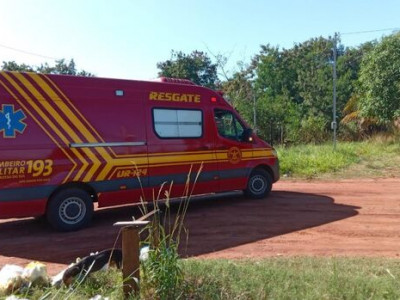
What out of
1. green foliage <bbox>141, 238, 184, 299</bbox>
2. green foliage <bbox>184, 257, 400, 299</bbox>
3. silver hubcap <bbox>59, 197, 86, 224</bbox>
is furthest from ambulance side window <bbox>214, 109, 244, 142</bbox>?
green foliage <bbox>141, 238, 184, 299</bbox>

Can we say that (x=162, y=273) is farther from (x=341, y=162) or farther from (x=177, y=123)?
(x=341, y=162)

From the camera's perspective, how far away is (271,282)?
15.9ft

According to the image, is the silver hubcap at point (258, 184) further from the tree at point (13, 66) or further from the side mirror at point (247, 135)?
the tree at point (13, 66)

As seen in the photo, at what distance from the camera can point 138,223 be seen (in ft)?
14.4

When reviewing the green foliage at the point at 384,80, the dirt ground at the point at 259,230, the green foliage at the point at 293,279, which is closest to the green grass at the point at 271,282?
the green foliage at the point at 293,279

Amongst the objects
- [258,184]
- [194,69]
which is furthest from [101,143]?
[194,69]

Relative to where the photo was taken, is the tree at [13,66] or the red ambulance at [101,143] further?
the tree at [13,66]

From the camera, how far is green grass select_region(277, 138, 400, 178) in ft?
53.0

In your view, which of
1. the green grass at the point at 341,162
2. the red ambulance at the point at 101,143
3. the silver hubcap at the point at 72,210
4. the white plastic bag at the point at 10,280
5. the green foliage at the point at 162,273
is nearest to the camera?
the green foliage at the point at 162,273

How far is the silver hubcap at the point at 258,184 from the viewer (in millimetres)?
11266

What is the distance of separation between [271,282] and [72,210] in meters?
4.58

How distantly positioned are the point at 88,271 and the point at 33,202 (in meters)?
3.51

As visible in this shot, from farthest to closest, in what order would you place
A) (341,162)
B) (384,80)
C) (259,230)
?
(384,80)
(341,162)
(259,230)

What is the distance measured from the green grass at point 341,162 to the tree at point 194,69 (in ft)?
60.5
